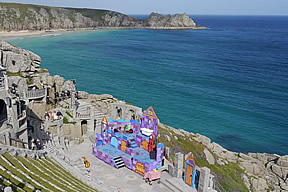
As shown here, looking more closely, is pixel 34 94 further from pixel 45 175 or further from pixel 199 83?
pixel 199 83

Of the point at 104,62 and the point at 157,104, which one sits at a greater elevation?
the point at 104,62

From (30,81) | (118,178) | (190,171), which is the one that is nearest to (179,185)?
(190,171)

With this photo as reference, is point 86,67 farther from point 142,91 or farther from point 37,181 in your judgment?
point 37,181

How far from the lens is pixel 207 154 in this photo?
156 ft

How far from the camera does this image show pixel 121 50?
15862cm

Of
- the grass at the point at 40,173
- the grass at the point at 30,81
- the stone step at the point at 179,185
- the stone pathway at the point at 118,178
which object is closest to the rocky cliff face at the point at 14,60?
the grass at the point at 30,81

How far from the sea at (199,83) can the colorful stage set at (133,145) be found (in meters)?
31.6

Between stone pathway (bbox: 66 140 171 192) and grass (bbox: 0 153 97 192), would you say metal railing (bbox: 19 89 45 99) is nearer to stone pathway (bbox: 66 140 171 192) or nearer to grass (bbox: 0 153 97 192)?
stone pathway (bbox: 66 140 171 192)

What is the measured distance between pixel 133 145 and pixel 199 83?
220ft

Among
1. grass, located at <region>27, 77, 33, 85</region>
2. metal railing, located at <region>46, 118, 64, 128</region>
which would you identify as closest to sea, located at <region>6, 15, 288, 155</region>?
metal railing, located at <region>46, 118, 64, 128</region>

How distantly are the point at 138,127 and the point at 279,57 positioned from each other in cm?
13248

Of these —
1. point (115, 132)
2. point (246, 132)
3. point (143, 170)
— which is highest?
point (115, 132)

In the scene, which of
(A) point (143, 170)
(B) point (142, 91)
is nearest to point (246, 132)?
(B) point (142, 91)

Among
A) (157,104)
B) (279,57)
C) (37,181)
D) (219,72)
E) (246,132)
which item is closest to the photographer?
(37,181)
